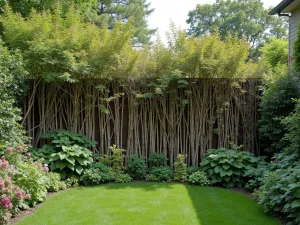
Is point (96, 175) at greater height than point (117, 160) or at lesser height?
lesser

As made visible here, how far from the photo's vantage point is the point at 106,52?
230 inches

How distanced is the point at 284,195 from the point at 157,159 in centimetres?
307

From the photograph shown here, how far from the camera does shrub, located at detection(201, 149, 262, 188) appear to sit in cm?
555

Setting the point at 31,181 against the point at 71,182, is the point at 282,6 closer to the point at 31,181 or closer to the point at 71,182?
the point at 71,182

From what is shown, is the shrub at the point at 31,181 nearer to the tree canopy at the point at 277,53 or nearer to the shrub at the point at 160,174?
the shrub at the point at 160,174

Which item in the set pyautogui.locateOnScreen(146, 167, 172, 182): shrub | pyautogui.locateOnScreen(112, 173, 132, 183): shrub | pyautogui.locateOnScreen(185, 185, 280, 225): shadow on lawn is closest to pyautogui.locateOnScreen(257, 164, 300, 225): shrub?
pyautogui.locateOnScreen(185, 185, 280, 225): shadow on lawn

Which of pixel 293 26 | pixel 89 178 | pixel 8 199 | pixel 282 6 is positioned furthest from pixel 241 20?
pixel 8 199

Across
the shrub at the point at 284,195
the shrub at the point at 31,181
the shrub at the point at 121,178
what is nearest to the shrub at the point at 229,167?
the shrub at the point at 284,195

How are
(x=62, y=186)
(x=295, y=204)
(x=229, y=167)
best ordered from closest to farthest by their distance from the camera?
(x=295, y=204) → (x=62, y=186) → (x=229, y=167)

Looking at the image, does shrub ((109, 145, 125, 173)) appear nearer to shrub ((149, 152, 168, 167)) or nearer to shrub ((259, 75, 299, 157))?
shrub ((149, 152, 168, 167))

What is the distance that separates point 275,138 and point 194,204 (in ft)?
7.91

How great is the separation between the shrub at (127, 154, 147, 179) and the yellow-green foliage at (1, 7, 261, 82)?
1.69m

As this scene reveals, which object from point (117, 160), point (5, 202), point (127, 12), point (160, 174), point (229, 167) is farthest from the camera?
point (127, 12)

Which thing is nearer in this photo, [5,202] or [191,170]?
[5,202]
